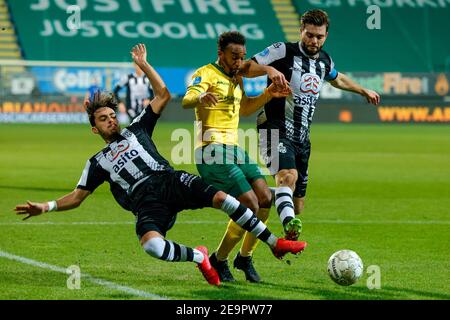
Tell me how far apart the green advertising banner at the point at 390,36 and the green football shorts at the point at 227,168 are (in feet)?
107

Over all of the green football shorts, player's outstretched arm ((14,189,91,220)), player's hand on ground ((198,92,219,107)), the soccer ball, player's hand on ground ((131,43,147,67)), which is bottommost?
the soccer ball

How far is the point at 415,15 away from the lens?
43.1 metres

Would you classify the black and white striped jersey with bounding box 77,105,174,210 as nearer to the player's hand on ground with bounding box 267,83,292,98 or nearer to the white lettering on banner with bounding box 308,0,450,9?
the player's hand on ground with bounding box 267,83,292,98

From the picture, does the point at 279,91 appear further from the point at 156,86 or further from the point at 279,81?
the point at 156,86

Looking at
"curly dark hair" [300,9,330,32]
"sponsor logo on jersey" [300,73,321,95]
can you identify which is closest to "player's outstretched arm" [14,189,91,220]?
"sponsor logo on jersey" [300,73,321,95]

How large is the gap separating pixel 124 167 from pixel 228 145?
112 cm

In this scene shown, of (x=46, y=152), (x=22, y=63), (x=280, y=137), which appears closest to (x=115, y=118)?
(x=280, y=137)

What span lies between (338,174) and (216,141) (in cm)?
1035

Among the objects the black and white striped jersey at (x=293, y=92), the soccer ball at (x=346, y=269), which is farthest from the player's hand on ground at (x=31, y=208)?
the black and white striped jersey at (x=293, y=92)

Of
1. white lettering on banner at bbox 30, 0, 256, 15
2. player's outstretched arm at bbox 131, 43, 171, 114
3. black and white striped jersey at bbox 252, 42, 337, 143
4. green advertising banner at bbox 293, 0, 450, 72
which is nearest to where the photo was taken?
A: player's outstretched arm at bbox 131, 43, 171, 114

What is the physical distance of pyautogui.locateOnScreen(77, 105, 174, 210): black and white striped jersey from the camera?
26.1 feet

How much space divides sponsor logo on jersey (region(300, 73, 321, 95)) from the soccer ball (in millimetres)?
2105

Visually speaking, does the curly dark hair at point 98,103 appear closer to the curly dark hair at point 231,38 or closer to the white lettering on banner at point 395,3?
the curly dark hair at point 231,38
